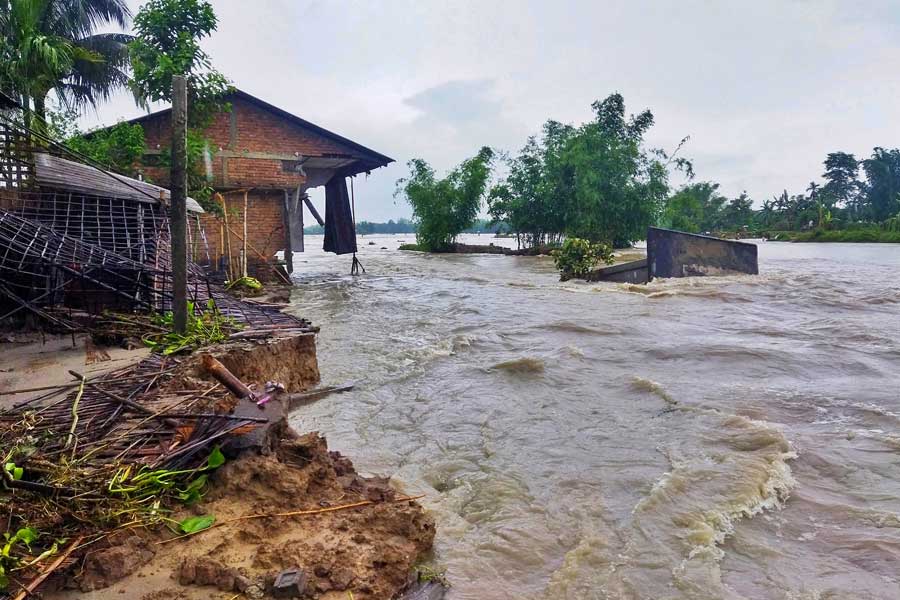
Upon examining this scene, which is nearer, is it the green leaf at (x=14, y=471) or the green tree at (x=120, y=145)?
the green leaf at (x=14, y=471)

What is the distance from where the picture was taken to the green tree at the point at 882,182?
56156 millimetres

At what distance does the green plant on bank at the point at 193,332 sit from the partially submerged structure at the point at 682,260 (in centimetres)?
1266

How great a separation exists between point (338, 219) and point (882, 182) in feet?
198

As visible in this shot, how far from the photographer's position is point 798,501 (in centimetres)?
382

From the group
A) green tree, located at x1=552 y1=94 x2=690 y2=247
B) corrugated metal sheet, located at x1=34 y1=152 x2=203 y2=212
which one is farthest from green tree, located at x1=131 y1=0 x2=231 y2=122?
green tree, located at x1=552 y1=94 x2=690 y2=247

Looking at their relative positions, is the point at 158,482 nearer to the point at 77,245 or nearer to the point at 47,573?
the point at 47,573

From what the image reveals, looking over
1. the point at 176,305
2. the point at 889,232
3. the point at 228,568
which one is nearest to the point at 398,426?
the point at 176,305

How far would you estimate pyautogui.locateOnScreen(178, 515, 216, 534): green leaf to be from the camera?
2725 mm

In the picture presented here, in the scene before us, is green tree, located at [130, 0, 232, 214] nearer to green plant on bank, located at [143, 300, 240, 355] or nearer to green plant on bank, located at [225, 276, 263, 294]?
green plant on bank, located at [225, 276, 263, 294]

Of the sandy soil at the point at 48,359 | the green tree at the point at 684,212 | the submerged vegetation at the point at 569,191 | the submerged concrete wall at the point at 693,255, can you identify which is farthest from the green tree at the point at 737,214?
the sandy soil at the point at 48,359

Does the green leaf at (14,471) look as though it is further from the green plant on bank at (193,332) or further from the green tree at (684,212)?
the green tree at (684,212)

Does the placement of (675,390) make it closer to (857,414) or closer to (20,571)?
(857,414)

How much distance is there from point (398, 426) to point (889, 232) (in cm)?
5210

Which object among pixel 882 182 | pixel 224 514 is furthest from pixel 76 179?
pixel 882 182
